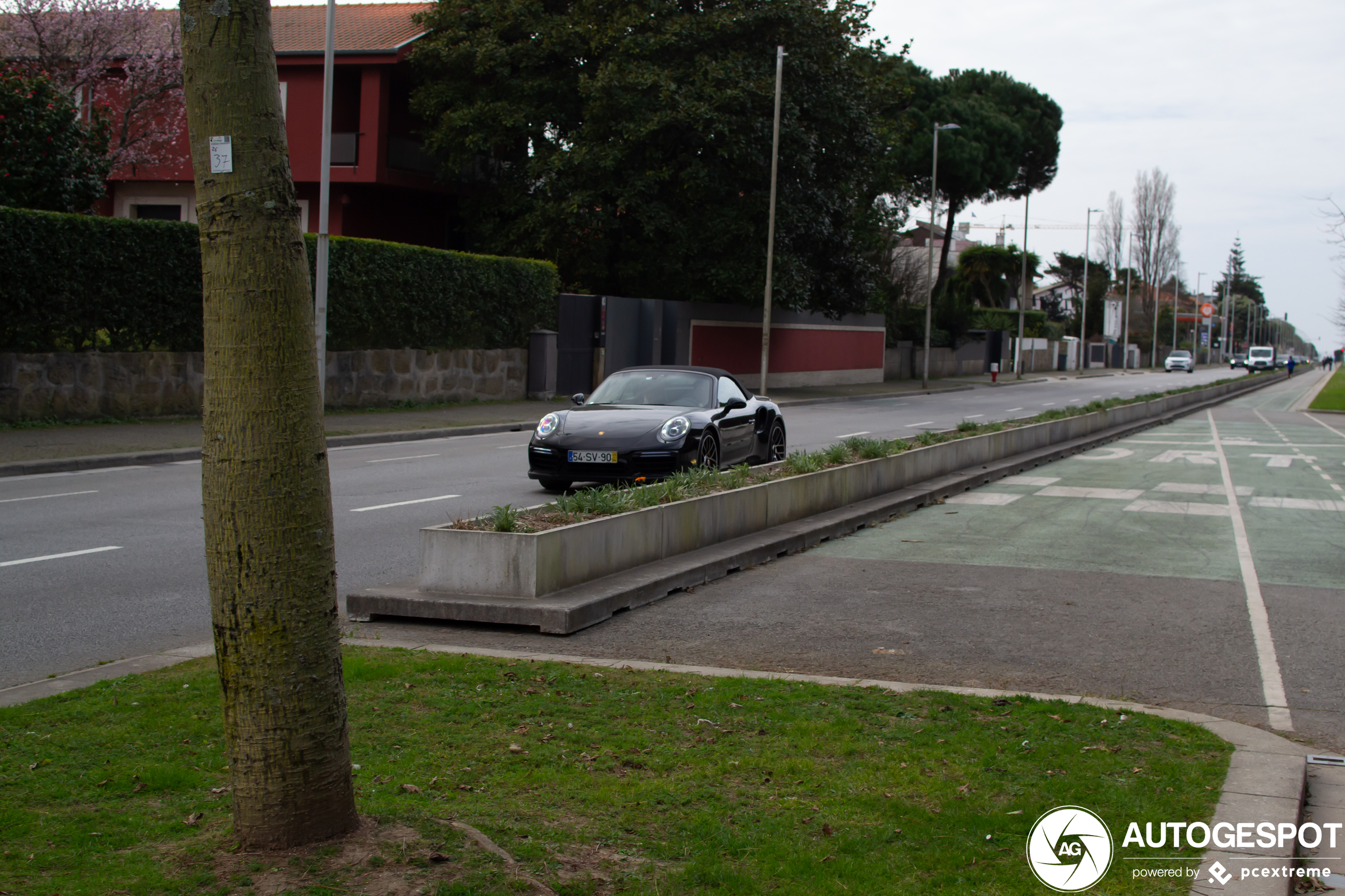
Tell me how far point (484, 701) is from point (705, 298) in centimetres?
3412

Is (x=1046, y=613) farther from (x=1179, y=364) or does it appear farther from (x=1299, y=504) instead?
(x=1179, y=364)

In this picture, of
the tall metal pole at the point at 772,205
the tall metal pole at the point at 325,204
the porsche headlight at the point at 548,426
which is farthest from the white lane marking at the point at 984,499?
the tall metal pole at the point at 772,205

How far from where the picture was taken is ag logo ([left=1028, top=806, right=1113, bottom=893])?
367cm

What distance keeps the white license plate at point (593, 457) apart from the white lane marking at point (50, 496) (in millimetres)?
5195

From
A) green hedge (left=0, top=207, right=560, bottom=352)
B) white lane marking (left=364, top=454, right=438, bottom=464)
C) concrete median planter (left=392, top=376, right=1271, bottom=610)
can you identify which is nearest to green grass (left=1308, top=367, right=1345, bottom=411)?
green hedge (left=0, top=207, right=560, bottom=352)

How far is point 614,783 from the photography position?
4344 millimetres

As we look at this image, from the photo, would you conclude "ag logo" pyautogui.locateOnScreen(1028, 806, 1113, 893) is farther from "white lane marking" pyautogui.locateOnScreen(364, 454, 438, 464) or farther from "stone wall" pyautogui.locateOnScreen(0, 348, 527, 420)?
"white lane marking" pyautogui.locateOnScreen(364, 454, 438, 464)

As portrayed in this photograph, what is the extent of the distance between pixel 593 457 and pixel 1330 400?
42.2 m

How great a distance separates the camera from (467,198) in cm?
3712

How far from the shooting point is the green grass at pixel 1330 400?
138ft

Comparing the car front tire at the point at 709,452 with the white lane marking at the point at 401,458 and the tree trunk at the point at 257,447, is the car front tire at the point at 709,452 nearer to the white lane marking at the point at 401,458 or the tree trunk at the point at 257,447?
the white lane marking at the point at 401,458

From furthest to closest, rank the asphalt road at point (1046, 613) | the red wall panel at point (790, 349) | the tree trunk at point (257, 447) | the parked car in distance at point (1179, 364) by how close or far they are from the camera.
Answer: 1. the parked car in distance at point (1179, 364)
2. the red wall panel at point (790, 349)
3. the asphalt road at point (1046, 613)
4. the tree trunk at point (257, 447)

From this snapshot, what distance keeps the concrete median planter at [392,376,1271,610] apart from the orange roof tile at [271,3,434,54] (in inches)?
1048

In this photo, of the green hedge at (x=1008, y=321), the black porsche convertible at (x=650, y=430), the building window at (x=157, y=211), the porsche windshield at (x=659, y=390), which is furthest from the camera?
the green hedge at (x=1008, y=321)
